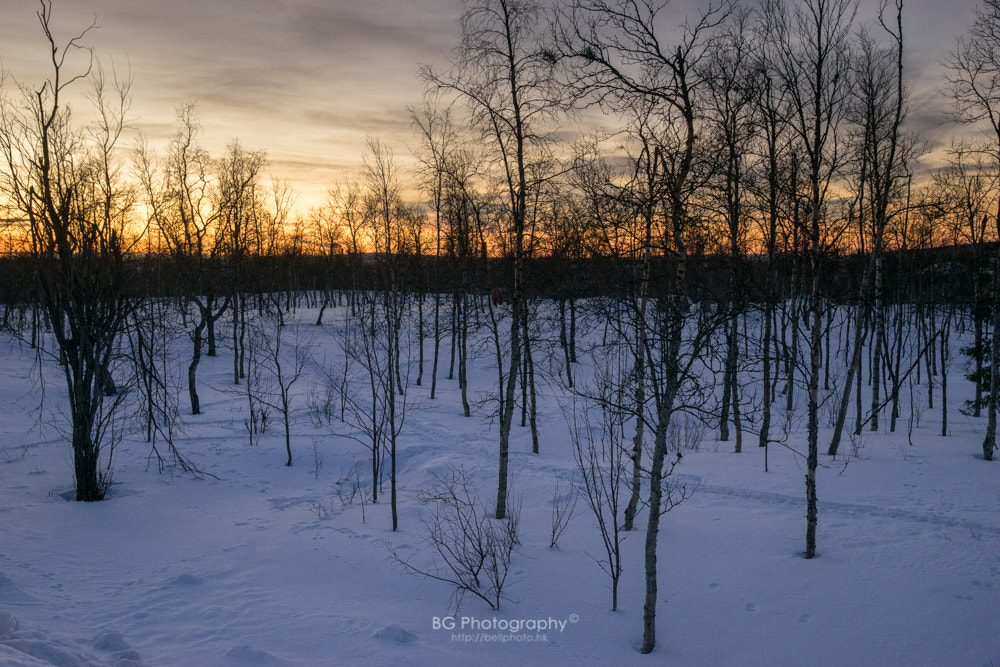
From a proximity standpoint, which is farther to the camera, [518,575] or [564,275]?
[564,275]

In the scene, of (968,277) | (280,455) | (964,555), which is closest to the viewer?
(964,555)

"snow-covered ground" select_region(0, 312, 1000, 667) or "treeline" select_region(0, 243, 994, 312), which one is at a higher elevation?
"treeline" select_region(0, 243, 994, 312)

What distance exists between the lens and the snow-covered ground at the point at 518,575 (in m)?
6.01

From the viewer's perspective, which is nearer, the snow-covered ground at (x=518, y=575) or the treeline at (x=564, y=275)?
the snow-covered ground at (x=518, y=575)

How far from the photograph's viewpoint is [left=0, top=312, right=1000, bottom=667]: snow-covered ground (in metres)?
6.01

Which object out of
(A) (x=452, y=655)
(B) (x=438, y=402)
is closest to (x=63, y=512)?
(A) (x=452, y=655)

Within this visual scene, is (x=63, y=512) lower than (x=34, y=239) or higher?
lower

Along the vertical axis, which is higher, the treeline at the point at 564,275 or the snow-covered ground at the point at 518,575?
the treeline at the point at 564,275

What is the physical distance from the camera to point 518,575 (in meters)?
8.14

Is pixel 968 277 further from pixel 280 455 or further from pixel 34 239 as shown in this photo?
pixel 34 239

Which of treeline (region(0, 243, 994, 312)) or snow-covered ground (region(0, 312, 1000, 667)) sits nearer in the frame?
snow-covered ground (region(0, 312, 1000, 667))

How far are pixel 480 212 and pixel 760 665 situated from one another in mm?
8369

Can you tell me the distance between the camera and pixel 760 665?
5.81 m

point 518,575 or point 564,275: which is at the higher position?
point 564,275
